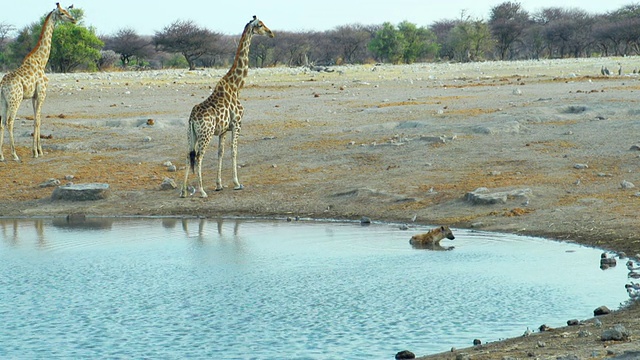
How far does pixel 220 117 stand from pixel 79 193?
2530 millimetres

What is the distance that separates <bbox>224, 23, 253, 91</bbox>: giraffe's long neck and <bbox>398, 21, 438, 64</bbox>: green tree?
4750 cm

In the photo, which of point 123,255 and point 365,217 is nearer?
point 123,255

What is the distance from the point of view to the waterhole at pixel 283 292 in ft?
23.7

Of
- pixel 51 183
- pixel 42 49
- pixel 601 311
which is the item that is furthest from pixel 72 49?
pixel 601 311

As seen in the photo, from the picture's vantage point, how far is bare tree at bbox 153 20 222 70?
59344 mm

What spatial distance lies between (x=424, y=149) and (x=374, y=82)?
1676cm

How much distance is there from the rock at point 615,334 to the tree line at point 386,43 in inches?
1834

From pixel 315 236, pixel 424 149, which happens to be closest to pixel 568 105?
pixel 424 149

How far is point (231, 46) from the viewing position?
65938 mm

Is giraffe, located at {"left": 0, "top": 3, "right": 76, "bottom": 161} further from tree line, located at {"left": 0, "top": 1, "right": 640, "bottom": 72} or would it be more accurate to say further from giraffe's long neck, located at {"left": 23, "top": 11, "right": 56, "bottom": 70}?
tree line, located at {"left": 0, "top": 1, "right": 640, "bottom": 72}

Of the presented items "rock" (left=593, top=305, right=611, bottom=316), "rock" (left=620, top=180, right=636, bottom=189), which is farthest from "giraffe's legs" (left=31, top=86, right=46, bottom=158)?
"rock" (left=593, top=305, right=611, bottom=316)

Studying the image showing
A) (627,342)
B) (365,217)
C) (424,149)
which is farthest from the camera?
(424,149)

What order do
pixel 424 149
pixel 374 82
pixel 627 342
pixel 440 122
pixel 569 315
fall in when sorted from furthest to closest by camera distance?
1. pixel 374 82
2. pixel 440 122
3. pixel 424 149
4. pixel 569 315
5. pixel 627 342

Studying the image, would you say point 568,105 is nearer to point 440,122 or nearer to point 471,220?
point 440,122
